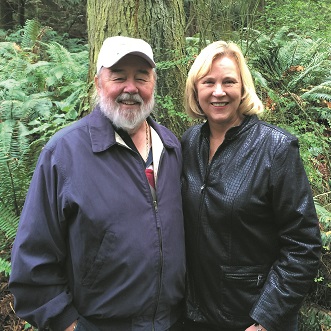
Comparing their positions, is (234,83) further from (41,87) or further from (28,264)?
(41,87)

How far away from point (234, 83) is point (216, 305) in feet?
4.27

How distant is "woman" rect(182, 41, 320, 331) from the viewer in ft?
7.22

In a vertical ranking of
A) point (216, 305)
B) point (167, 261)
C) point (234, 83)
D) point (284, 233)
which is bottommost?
point (216, 305)

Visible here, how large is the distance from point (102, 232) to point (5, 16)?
11631 millimetres

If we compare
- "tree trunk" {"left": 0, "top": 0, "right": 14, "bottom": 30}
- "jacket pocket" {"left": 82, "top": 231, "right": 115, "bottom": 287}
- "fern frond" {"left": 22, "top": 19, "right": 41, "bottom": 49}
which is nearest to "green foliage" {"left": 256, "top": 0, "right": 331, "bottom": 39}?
"fern frond" {"left": 22, "top": 19, "right": 41, "bottom": 49}

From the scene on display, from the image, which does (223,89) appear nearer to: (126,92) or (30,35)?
(126,92)

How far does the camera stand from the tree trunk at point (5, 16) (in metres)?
11.7

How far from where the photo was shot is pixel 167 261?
7.34 feet

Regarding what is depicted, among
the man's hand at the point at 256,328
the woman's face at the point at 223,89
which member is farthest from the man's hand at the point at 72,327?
the woman's face at the point at 223,89

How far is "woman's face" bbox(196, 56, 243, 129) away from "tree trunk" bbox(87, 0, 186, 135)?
1.18 meters

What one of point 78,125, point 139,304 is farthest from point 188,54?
point 139,304

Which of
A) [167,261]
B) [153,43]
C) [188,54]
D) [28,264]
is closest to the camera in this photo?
[28,264]

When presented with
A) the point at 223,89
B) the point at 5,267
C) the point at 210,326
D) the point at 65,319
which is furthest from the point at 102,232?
the point at 5,267

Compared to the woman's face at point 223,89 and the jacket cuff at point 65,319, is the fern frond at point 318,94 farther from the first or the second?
the jacket cuff at point 65,319
